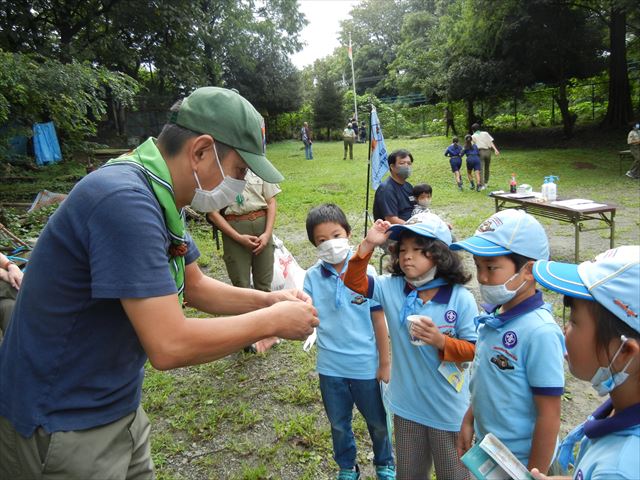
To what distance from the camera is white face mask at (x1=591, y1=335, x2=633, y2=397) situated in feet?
3.83

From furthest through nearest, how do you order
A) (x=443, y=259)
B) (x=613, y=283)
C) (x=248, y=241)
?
(x=248, y=241), (x=443, y=259), (x=613, y=283)

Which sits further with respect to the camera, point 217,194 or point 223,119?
point 217,194

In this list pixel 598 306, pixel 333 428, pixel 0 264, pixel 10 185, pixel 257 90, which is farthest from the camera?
pixel 257 90

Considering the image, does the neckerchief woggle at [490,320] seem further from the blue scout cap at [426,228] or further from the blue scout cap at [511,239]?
the blue scout cap at [426,228]

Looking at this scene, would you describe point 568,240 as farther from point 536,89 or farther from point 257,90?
point 257,90

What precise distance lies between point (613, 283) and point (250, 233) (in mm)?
3577

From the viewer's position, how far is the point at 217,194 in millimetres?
1701

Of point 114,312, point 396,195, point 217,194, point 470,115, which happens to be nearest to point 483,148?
point 396,195

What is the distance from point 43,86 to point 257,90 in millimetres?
21346

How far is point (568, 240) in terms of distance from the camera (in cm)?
782

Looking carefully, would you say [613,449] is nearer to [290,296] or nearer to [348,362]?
[290,296]

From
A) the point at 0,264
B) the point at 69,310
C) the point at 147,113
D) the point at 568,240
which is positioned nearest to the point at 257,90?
the point at 147,113

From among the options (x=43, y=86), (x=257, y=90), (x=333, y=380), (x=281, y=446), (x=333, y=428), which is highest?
(x=257, y=90)

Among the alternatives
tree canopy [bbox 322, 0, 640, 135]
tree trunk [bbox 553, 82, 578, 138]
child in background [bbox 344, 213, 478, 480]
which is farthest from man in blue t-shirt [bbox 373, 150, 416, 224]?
tree trunk [bbox 553, 82, 578, 138]
